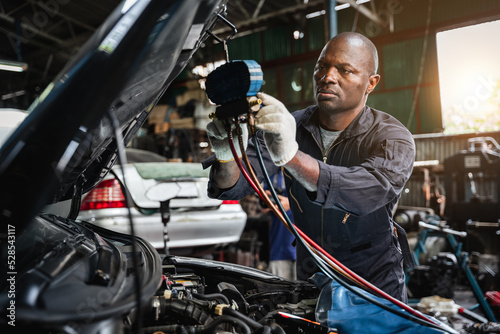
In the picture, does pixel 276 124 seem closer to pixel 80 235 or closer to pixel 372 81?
pixel 80 235

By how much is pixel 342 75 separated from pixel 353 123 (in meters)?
0.24

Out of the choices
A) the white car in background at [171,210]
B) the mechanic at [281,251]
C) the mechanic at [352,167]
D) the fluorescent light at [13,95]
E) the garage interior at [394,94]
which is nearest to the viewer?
the mechanic at [352,167]

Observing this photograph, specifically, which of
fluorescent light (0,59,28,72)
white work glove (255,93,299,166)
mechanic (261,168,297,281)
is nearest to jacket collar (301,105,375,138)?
white work glove (255,93,299,166)

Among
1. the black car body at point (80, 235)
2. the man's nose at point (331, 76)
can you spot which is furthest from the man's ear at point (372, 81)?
the black car body at point (80, 235)

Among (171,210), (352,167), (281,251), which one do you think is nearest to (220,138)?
(352,167)

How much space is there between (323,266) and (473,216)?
6355 mm

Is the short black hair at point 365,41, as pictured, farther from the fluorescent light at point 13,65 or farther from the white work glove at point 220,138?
the fluorescent light at point 13,65

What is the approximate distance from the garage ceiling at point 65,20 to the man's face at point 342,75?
22.9 ft

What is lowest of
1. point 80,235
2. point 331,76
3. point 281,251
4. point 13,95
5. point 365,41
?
point 281,251

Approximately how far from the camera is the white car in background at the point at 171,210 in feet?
10.6

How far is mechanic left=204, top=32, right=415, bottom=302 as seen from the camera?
1.34 meters

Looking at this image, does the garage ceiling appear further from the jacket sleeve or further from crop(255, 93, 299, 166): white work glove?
crop(255, 93, 299, 166): white work glove

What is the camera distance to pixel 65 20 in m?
10.9

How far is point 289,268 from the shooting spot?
3928 millimetres
